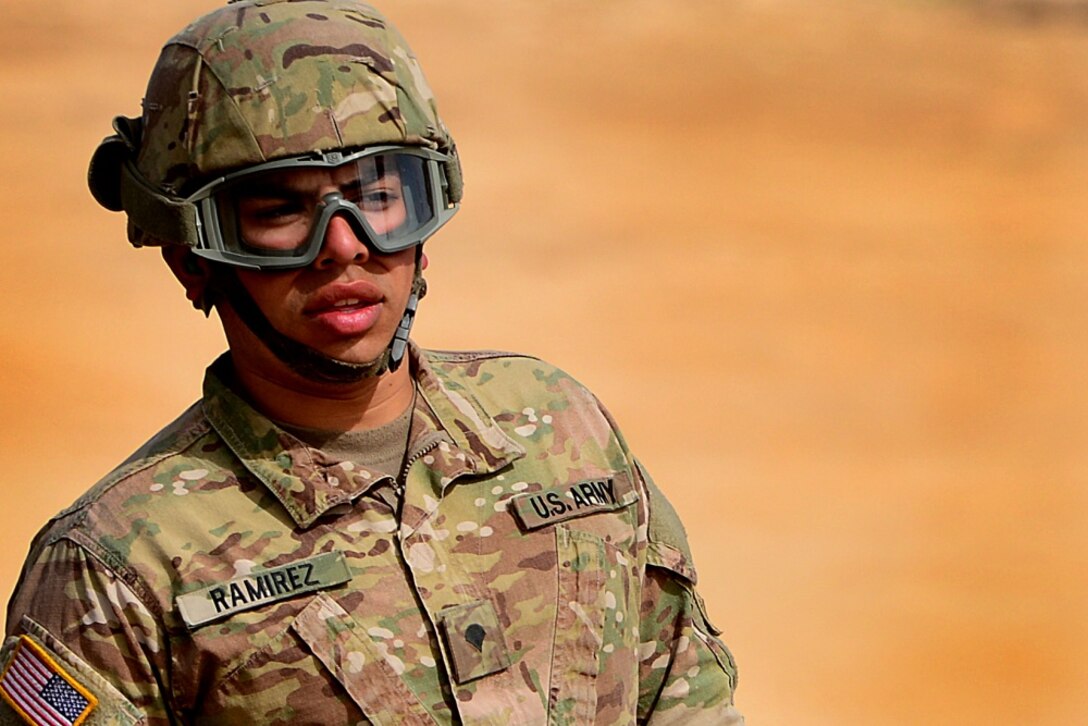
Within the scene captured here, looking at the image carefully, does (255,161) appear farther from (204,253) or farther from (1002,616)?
(1002,616)

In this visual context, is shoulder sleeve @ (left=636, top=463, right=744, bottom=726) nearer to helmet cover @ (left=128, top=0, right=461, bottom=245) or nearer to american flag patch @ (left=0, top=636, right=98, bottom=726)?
helmet cover @ (left=128, top=0, right=461, bottom=245)

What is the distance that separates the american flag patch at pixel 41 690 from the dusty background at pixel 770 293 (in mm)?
6610

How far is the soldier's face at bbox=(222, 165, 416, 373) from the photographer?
360 cm

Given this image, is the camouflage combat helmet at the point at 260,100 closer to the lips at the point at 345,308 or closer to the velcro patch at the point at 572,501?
the lips at the point at 345,308

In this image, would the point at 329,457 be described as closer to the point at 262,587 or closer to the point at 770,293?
the point at 262,587

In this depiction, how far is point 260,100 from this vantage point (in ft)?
11.9

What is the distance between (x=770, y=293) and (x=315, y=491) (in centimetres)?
1078

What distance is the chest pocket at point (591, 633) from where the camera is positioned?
371cm

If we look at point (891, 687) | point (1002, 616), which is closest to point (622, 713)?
point (891, 687)

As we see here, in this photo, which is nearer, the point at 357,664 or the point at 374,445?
the point at 357,664

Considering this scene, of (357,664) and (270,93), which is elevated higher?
(270,93)

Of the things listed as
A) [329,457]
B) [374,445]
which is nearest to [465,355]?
[374,445]

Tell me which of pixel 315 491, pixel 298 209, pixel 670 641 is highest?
pixel 298 209

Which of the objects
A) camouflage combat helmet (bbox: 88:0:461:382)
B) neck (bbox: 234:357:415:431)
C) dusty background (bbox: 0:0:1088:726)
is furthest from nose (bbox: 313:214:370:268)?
dusty background (bbox: 0:0:1088:726)
